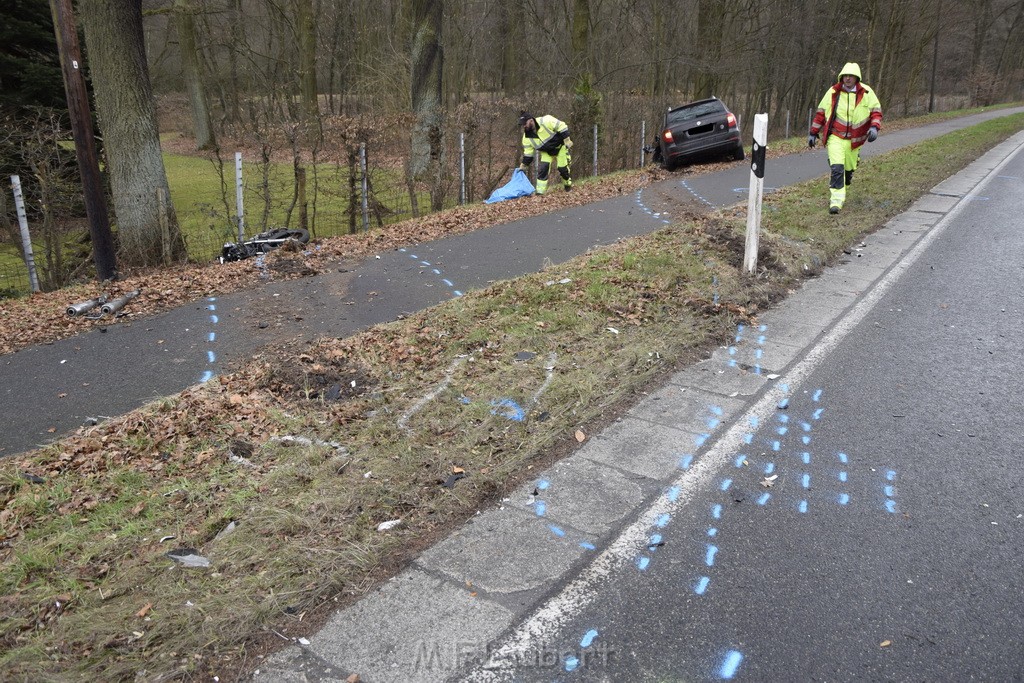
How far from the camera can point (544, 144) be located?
14602 millimetres

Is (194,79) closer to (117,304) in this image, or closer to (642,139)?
(642,139)

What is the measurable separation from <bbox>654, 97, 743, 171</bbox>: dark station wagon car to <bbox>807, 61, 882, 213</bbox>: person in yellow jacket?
729 centimetres

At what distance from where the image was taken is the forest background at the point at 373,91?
10.1 meters

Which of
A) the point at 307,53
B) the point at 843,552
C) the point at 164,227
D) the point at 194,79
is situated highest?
the point at 307,53

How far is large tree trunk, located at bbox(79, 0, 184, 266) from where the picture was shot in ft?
31.7

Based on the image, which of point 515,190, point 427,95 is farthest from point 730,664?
point 427,95

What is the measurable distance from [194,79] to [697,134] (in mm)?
22643

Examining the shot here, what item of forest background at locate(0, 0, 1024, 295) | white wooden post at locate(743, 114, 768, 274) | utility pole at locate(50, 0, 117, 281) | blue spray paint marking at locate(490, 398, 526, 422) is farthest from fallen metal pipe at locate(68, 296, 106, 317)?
white wooden post at locate(743, 114, 768, 274)

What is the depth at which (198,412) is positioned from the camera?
15.9ft

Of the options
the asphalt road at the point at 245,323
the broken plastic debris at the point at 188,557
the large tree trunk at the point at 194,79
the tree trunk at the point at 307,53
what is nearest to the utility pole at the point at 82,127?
the asphalt road at the point at 245,323

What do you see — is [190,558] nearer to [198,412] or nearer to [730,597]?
[198,412]

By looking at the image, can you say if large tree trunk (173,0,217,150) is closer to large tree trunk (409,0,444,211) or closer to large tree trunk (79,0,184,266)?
large tree trunk (409,0,444,211)

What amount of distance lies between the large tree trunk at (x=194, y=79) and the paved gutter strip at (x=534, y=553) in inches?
1100

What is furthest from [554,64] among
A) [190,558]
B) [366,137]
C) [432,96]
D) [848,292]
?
[190,558]
